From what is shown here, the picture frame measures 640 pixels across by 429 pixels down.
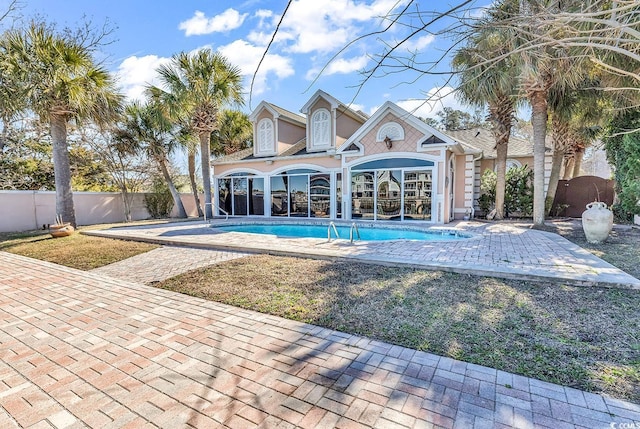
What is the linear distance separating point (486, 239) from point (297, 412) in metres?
8.54

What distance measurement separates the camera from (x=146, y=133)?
1720 centimetres

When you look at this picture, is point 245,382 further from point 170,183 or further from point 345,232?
point 170,183

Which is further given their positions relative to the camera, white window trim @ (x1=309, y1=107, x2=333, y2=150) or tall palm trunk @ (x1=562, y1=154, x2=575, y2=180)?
tall palm trunk @ (x1=562, y1=154, x2=575, y2=180)

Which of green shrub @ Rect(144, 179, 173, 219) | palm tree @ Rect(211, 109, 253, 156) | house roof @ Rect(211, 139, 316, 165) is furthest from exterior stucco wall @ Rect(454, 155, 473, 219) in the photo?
green shrub @ Rect(144, 179, 173, 219)

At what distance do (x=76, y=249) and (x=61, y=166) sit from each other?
514cm

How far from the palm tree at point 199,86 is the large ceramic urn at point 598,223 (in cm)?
1625

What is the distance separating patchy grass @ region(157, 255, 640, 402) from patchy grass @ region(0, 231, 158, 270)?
10.6ft

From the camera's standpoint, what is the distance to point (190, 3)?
4914 mm

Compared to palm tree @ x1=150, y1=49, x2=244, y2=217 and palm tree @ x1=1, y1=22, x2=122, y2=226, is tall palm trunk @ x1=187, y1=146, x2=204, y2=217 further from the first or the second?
palm tree @ x1=1, y1=22, x2=122, y2=226

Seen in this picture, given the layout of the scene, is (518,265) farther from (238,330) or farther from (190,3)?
(190,3)

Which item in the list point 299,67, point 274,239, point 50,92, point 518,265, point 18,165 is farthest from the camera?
point 18,165

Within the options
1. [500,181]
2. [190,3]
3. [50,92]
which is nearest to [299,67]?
[190,3]

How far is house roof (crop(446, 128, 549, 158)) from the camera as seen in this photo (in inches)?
729

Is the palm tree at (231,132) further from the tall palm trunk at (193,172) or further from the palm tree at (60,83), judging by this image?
the palm tree at (60,83)
